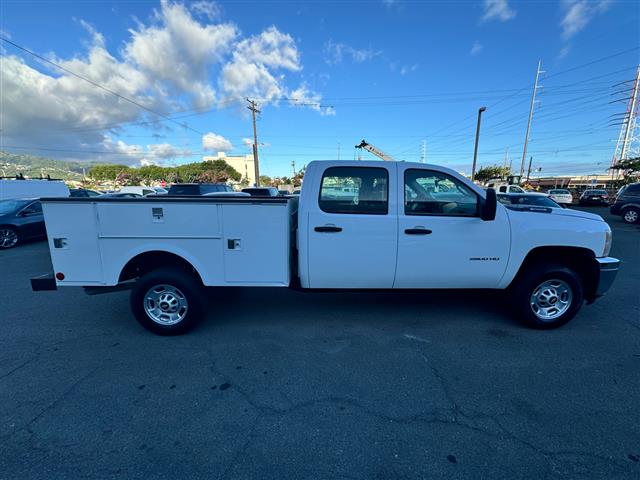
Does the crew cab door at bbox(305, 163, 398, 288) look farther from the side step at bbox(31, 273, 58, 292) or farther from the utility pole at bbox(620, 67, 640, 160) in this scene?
the utility pole at bbox(620, 67, 640, 160)

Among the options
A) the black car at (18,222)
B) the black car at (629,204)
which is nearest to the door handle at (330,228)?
the black car at (18,222)

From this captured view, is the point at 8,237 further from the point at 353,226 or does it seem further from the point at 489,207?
the point at 489,207

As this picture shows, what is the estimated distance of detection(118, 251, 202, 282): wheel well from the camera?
3.46m

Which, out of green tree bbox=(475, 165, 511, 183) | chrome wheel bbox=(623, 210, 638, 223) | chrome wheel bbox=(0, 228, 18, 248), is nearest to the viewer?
chrome wheel bbox=(0, 228, 18, 248)

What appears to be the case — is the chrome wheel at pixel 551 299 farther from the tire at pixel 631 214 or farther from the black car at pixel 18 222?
the tire at pixel 631 214

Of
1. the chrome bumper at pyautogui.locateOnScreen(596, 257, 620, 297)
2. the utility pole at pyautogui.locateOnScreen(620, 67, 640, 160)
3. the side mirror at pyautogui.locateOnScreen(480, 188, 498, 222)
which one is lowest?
the chrome bumper at pyautogui.locateOnScreen(596, 257, 620, 297)

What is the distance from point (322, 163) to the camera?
348 cm

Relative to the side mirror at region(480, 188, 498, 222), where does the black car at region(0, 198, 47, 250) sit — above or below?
below

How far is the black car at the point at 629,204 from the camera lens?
13602 millimetres

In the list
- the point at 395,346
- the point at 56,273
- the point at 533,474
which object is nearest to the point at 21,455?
the point at 56,273

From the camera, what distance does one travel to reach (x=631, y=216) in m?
13.9

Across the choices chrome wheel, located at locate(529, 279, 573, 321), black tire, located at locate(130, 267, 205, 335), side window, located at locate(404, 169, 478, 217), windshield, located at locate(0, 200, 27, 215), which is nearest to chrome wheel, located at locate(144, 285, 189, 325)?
black tire, located at locate(130, 267, 205, 335)

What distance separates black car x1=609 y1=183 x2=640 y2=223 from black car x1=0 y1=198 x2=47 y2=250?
23.9 m

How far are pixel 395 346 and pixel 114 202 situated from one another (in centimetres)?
350
